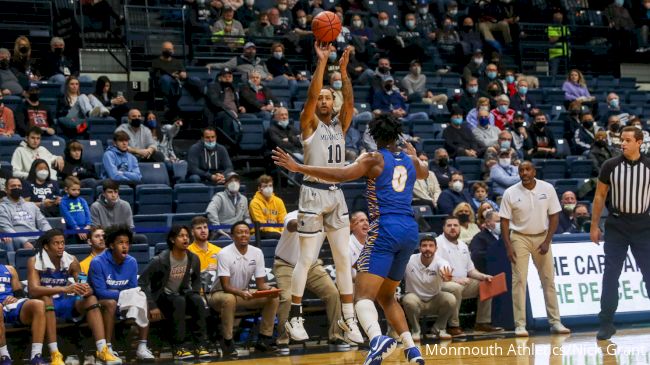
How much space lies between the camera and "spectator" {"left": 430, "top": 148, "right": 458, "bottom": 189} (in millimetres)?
16797

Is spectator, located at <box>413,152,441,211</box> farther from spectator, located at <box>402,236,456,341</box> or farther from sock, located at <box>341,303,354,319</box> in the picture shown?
sock, located at <box>341,303,354,319</box>

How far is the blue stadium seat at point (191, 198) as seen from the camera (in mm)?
14492

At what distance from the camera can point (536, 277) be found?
41.5ft

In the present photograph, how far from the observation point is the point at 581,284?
12.8 metres

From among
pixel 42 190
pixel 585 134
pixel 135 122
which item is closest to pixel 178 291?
pixel 42 190

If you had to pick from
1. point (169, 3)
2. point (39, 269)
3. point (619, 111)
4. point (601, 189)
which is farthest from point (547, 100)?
point (39, 269)

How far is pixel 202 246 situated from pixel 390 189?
403cm

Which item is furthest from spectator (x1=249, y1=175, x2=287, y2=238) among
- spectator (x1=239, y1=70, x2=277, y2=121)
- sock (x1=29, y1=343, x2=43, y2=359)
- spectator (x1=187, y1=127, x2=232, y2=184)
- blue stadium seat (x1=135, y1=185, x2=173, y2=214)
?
sock (x1=29, y1=343, x2=43, y2=359)

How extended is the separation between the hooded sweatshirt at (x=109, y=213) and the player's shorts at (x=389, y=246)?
5.39 metres

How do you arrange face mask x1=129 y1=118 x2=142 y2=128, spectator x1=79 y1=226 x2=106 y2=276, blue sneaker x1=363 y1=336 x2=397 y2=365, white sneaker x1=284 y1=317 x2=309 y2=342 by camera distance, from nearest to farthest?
1. blue sneaker x1=363 y1=336 x2=397 y2=365
2. white sneaker x1=284 y1=317 x2=309 y2=342
3. spectator x1=79 y1=226 x2=106 y2=276
4. face mask x1=129 y1=118 x2=142 y2=128

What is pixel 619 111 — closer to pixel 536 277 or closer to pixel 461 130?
pixel 461 130

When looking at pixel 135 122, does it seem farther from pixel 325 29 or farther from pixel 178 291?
pixel 325 29

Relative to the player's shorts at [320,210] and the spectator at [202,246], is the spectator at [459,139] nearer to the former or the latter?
the spectator at [202,246]

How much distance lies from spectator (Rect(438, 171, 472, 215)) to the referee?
5303mm
